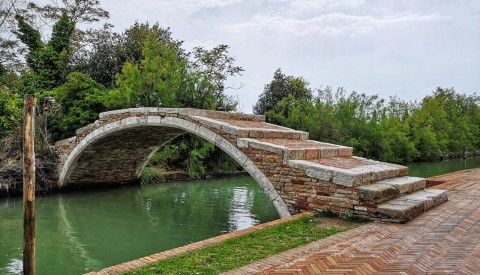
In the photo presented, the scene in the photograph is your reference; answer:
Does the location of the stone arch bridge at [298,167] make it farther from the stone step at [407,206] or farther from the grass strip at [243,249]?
the grass strip at [243,249]

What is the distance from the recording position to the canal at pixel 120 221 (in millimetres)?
6215

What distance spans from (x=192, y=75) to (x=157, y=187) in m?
5.19

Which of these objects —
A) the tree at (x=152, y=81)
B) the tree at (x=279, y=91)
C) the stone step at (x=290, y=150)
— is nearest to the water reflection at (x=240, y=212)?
the stone step at (x=290, y=150)

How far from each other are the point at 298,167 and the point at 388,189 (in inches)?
55.8

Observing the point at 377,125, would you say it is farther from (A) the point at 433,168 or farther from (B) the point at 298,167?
(B) the point at 298,167

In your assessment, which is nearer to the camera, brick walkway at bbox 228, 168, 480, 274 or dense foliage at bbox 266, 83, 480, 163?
brick walkway at bbox 228, 168, 480, 274

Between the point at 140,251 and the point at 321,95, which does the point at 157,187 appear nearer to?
the point at 140,251

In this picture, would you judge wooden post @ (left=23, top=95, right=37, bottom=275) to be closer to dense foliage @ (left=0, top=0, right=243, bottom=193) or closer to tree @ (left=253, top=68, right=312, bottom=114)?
dense foliage @ (left=0, top=0, right=243, bottom=193)

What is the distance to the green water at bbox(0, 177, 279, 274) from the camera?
6215mm

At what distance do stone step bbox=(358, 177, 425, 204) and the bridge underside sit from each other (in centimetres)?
685

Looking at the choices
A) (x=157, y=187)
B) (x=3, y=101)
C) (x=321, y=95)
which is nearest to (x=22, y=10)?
(x=3, y=101)

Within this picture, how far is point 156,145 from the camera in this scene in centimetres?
1361

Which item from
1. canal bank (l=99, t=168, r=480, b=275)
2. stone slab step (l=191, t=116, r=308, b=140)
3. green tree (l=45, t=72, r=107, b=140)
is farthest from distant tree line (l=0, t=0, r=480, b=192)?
canal bank (l=99, t=168, r=480, b=275)

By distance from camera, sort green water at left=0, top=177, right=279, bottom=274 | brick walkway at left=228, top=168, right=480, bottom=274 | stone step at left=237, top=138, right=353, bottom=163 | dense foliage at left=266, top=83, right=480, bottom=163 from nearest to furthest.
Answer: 1. brick walkway at left=228, top=168, right=480, bottom=274
2. green water at left=0, top=177, right=279, bottom=274
3. stone step at left=237, top=138, right=353, bottom=163
4. dense foliage at left=266, top=83, right=480, bottom=163
